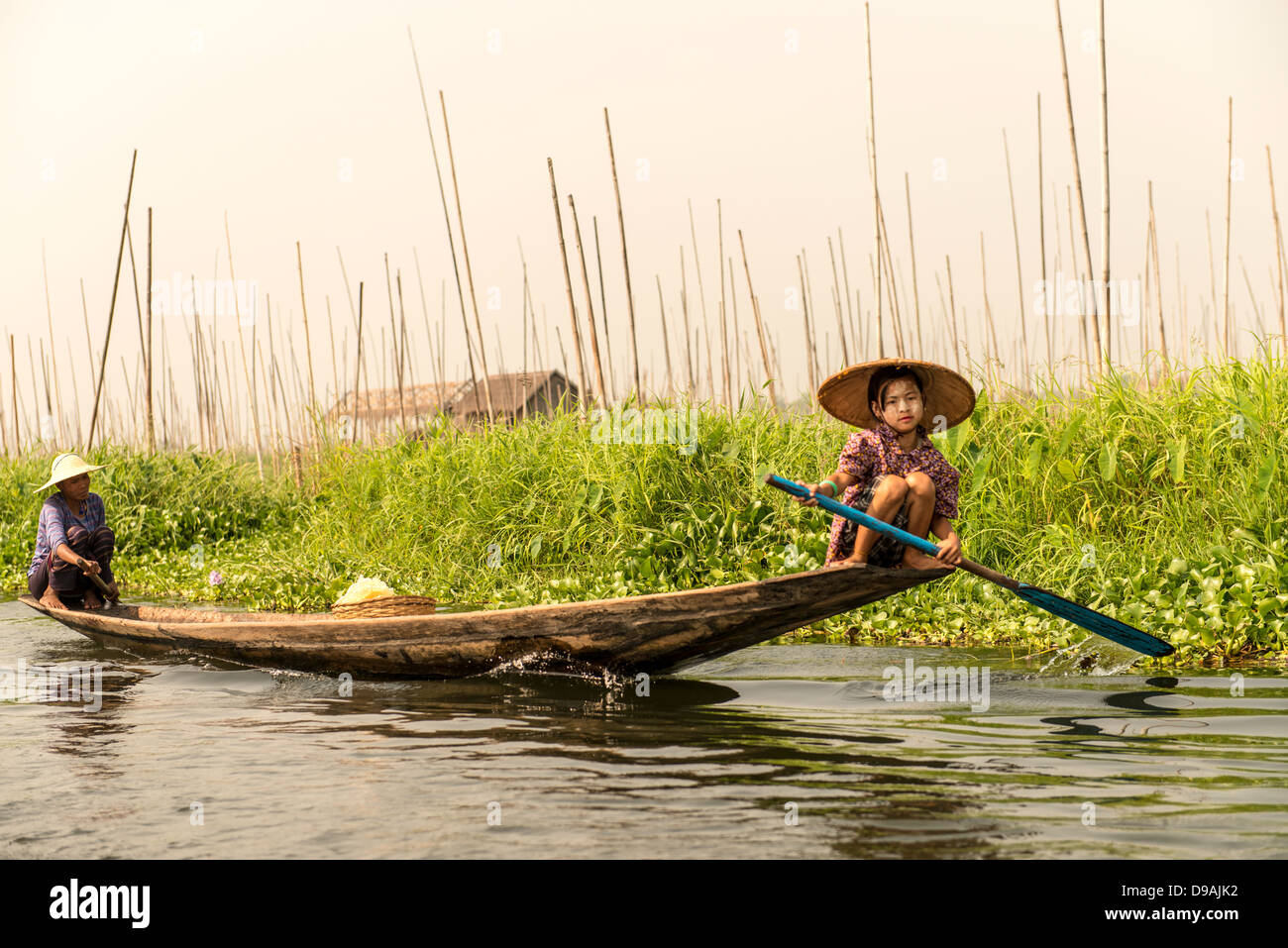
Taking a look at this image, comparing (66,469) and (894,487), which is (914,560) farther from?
(66,469)

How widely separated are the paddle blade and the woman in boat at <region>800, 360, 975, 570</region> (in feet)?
1.35

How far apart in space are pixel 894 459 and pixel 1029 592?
698 mm

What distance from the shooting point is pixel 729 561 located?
6.44m

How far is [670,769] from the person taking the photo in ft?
10.6

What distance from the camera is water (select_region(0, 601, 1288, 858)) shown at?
2582 millimetres

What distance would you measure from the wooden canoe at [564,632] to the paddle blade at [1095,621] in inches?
19.4

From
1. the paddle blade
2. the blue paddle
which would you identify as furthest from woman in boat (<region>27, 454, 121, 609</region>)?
the paddle blade

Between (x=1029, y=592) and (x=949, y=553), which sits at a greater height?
(x=949, y=553)

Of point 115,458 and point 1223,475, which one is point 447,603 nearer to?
point 1223,475

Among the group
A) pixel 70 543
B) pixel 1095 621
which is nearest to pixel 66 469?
pixel 70 543

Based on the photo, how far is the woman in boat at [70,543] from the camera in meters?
5.96

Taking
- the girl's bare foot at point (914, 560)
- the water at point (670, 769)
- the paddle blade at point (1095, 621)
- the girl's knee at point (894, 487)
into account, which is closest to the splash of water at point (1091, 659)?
the water at point (670, 769)

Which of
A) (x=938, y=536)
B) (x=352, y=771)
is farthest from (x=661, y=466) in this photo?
(x=352, y=771)

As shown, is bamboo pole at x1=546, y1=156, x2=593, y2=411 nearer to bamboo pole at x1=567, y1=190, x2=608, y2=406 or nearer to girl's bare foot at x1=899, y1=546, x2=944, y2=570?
bamboo pole at x1=567, y1=190, x2=608, y2=406
